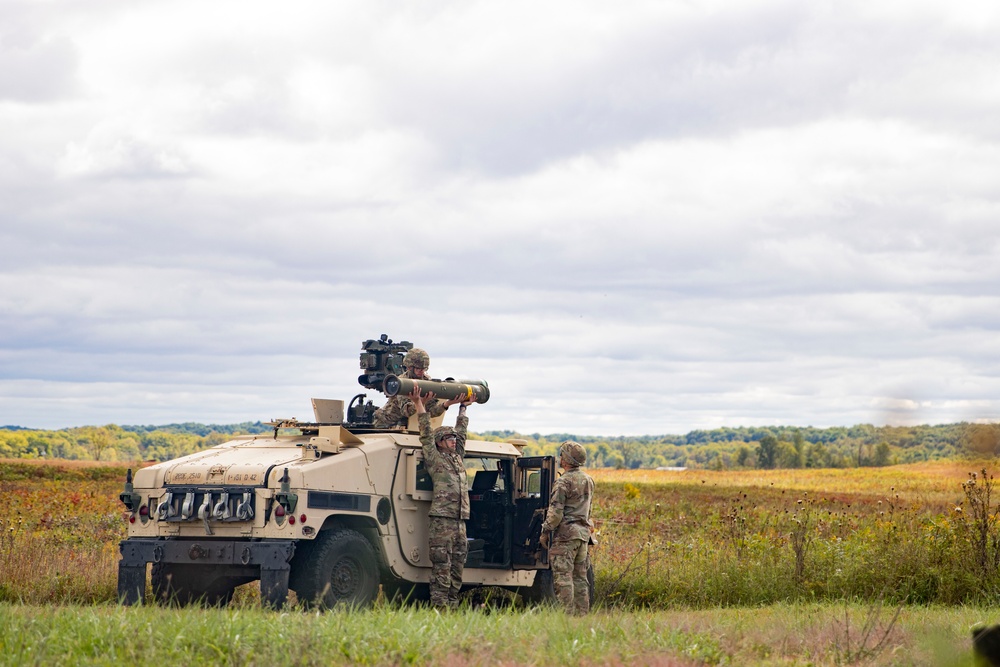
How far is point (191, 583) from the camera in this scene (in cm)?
1233

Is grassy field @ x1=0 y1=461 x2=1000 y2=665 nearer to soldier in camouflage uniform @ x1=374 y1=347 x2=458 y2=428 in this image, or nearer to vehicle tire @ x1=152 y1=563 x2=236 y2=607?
vehicle tire @ x1=152 y1=563 x2=236 y2=607

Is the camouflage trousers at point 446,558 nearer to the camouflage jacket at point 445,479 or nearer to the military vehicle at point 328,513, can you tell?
the camouflage jacket at point 445,479

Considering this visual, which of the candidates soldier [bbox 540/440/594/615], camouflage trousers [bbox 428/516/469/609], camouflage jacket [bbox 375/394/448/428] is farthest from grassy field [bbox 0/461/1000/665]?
camouflage jacket [bbox 375/394/448/428]

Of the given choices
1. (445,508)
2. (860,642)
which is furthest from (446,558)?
(860,642)

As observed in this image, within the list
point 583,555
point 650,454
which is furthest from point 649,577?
point 650,454

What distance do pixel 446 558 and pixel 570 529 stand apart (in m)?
1.36

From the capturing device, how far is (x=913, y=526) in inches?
616

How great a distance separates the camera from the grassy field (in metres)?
7.53

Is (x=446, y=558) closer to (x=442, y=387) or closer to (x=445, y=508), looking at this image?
(x=445, y=508)

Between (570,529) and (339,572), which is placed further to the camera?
(570,529)

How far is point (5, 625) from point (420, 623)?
2.88m

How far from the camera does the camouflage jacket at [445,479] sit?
12.2 metres

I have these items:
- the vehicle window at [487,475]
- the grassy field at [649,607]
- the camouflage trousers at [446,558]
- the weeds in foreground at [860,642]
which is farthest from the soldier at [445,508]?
the weeds in foreground at [860,642]

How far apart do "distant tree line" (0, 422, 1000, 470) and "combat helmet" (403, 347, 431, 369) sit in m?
1.95
